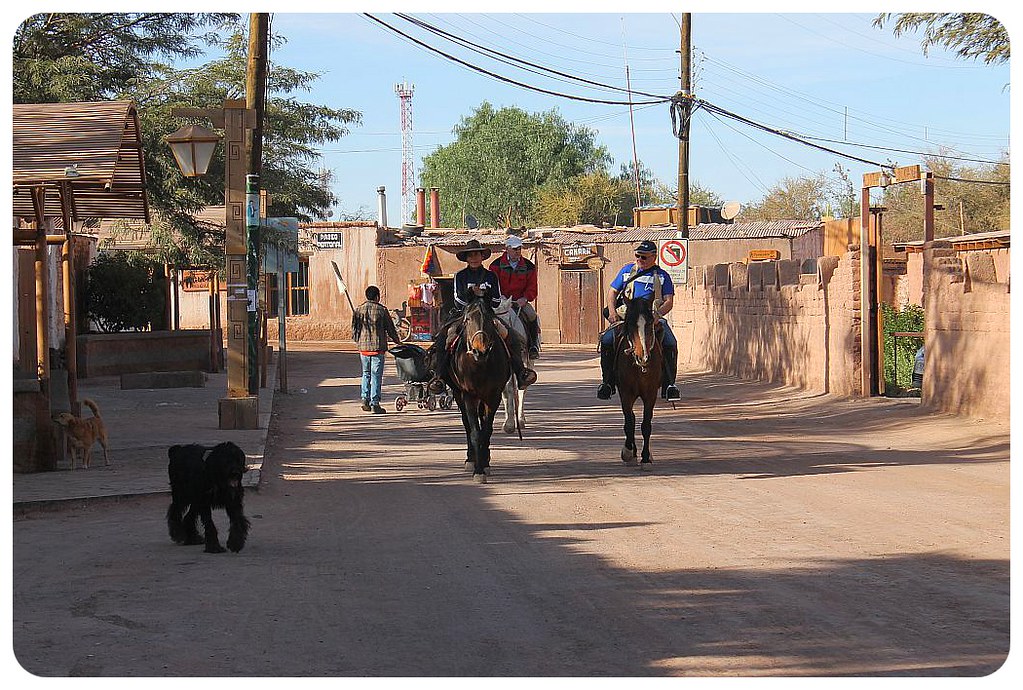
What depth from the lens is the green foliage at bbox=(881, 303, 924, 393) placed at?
2131 centimetres

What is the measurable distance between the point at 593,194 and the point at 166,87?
45141mm

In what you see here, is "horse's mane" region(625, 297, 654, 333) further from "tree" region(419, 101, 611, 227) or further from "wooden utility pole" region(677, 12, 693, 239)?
"tree" region(419, 101, 611, 227)

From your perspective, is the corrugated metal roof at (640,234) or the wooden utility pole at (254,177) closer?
the wooden utility pole at (254,177)

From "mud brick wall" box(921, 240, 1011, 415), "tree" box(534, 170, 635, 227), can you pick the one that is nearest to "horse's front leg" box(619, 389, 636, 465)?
"mud brick wall" box(921, 240, 1011, 415)

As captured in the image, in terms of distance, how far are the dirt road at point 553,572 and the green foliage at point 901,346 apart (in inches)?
286

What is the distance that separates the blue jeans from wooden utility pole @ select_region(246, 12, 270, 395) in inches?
70.5

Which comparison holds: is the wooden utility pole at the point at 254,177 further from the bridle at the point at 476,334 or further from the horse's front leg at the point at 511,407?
the bridle at the point at 476,334

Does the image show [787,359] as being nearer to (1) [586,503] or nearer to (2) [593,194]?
(1) [586,503]

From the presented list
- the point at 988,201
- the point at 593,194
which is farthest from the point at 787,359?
the point at 593,194

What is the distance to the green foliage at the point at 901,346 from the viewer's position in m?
21.3

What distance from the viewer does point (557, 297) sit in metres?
41.7

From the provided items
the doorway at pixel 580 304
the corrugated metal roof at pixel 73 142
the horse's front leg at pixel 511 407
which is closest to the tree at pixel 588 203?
the doorway at pixel 580 304

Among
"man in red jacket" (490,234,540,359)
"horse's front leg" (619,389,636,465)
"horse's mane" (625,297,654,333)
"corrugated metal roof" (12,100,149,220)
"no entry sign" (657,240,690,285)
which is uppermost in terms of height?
"corrugated metal roof" (12,100,149,220)

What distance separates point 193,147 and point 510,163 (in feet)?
210
